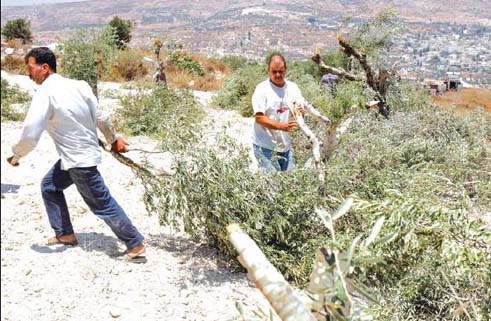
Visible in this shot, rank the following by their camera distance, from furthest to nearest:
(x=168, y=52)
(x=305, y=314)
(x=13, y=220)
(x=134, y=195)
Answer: (x=168, y=52) < (x=134, y=195) < (x=13, y=220) < (x=305, y=314)

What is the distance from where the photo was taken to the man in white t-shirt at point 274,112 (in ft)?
14.4

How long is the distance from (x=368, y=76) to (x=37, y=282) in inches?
251

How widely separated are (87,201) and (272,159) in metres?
1.30

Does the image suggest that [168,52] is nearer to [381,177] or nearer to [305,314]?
[381,177]

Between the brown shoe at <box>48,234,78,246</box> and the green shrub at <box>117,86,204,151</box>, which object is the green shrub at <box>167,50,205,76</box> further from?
the brown shoe at <box>48,234,78,246</box>

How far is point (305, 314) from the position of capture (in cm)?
148

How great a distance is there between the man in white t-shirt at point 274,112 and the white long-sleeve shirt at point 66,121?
3.87 ft

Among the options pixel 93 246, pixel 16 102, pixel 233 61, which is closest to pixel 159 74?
pixel 16 102

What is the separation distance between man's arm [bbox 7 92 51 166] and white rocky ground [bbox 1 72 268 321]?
0.10 meters

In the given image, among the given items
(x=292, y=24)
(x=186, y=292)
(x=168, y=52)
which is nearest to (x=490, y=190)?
(x=186, y=292)

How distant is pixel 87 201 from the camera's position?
12.7 ft

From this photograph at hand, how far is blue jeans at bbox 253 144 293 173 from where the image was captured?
4.21 meters

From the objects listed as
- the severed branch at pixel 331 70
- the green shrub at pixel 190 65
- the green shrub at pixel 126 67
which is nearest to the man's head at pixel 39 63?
the severed branch at pixel 331 70

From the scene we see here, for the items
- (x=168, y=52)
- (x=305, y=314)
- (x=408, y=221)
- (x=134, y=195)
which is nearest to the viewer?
(x=305, y=314)
